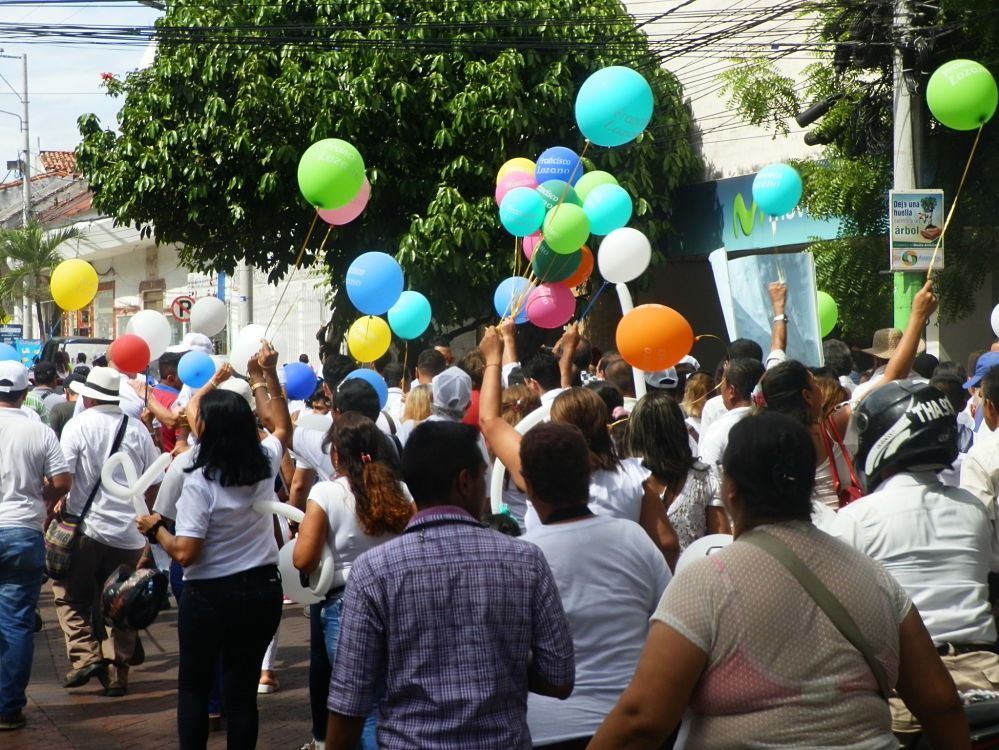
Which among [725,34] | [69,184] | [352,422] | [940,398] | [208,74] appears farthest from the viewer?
[69,184]

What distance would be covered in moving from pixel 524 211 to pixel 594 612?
556 cm

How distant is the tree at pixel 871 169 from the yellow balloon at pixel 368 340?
5751mm

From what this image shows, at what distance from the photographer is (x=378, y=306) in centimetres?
880

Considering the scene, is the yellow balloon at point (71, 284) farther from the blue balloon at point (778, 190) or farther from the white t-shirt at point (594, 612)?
the white t-shirt at point (594, 612)

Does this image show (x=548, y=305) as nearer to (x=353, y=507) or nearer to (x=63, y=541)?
(x=63, y=541)

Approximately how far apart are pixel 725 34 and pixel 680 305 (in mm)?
6112

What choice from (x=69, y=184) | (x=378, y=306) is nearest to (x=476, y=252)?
(x=378, y=306)

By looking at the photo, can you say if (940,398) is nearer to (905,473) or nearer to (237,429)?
(905,473)

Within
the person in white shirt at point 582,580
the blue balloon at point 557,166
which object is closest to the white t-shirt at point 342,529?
the person in white shirt at point 582,580

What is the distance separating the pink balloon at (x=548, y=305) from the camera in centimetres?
914

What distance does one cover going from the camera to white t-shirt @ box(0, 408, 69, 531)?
6.66 m

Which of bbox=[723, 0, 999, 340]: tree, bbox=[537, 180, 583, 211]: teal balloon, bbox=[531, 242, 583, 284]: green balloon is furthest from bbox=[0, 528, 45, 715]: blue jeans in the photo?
bbox=[723, 0, 999, 340]: tree

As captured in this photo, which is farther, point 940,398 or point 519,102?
point 519,102

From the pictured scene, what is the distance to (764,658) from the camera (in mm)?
2576
